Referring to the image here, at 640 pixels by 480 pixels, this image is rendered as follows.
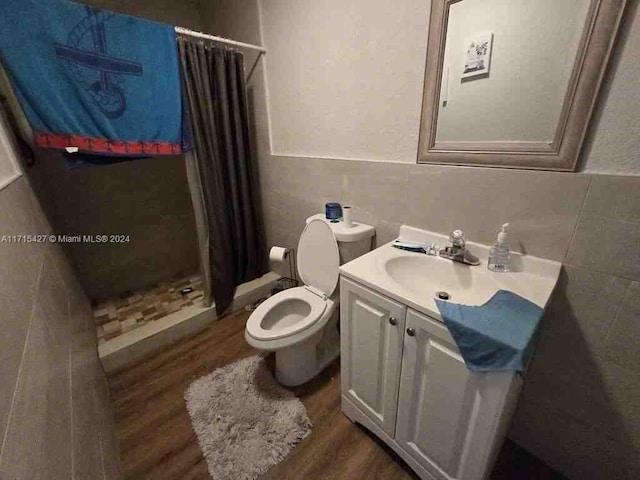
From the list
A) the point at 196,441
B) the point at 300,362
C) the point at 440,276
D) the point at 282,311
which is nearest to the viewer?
the point at 440,276

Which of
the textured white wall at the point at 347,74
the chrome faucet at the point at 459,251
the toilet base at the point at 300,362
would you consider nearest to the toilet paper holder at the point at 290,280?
the toilet base at the point at 300,362

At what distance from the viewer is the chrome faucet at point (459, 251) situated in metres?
1.02

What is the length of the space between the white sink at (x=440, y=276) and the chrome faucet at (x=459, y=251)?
0.02 m

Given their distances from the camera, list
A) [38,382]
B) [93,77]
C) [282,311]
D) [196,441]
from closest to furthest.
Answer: [38,382] → [196,441] → [93,77] → [282,311]

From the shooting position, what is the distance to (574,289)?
869 mm

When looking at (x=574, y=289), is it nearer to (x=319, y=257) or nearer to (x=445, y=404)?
(x=445, y=404)

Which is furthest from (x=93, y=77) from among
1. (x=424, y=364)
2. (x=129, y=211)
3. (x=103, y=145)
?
(x=424, y=364)

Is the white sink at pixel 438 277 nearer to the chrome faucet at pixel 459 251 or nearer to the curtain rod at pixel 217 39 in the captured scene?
the chrome faucet at pixel 459 251

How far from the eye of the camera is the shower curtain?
164 centimetres

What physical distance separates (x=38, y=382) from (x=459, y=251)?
4.04 ft

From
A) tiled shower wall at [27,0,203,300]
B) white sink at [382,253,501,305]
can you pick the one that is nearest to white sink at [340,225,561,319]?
white sink at [382,253,501,305]

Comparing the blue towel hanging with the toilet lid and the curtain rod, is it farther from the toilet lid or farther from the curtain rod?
the toilet lid

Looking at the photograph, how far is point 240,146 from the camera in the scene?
189cm

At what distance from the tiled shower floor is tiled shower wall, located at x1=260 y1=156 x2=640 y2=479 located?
1843 mm
